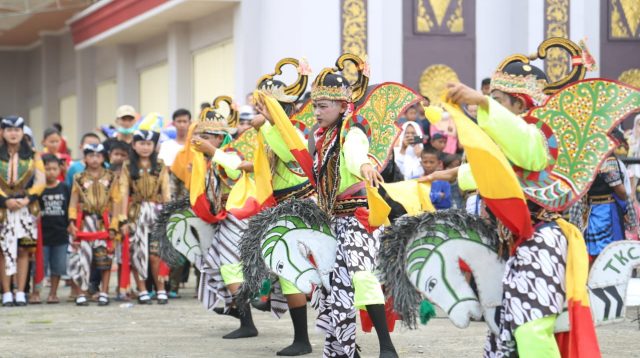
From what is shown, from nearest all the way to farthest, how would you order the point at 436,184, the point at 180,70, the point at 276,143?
the point at 276,143, the point at 436,184, the point at 180,70

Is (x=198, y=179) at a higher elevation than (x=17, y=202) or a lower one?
higher

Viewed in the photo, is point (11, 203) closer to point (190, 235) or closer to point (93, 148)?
point (93, 148)

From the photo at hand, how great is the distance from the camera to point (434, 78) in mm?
19125

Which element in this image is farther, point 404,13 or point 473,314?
point 404,13

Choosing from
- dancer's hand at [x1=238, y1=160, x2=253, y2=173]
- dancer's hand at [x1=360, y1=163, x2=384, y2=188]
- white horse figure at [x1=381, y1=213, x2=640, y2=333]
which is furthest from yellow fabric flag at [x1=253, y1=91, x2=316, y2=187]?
white horse figure at [x1=381, y1=213, x2=640, y2=333]

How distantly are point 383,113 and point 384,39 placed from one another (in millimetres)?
11291

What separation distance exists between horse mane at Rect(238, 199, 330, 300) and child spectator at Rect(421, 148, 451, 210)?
12.8 feet

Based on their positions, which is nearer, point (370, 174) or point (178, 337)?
point (370, 174)

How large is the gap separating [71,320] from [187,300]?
2.33m

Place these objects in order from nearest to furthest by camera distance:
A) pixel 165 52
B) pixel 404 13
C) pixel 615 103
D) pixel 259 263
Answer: pixel 615 103 → pixel 259 263 → pixel 404 13 → pixel 165 52

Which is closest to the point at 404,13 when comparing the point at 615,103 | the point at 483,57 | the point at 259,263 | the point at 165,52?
the point at 483,57

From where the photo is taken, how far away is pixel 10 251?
1262cm

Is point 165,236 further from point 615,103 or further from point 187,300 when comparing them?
point 615,103

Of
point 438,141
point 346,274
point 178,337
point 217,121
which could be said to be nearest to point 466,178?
point 346,274
